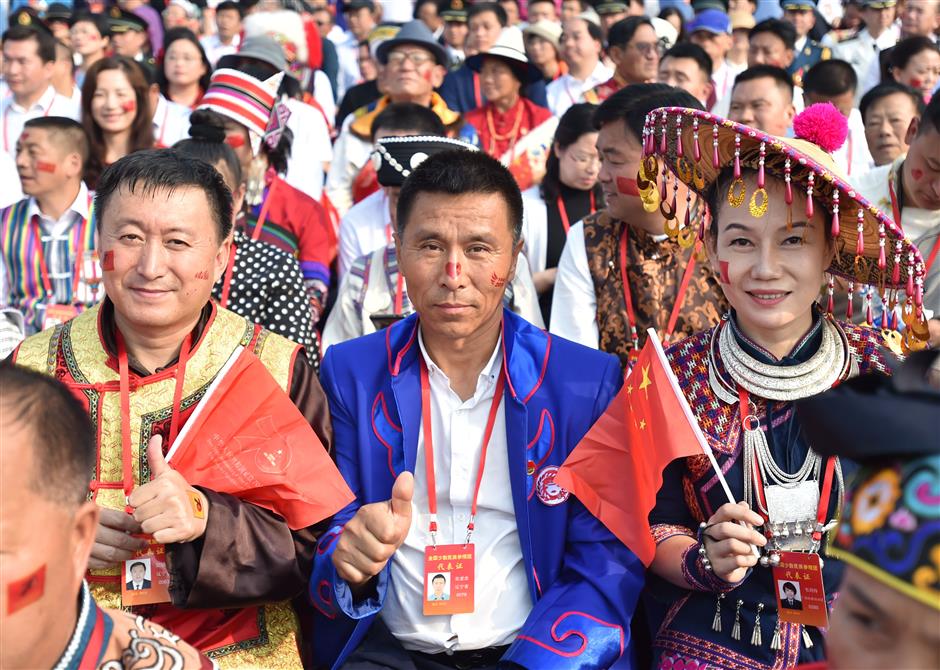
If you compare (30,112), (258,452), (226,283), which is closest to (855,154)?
(226,283)

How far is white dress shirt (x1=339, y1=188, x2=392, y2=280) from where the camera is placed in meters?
5.47

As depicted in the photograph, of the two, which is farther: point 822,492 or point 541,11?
point 541,11

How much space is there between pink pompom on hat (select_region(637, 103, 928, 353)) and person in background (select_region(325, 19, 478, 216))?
13.1 feet

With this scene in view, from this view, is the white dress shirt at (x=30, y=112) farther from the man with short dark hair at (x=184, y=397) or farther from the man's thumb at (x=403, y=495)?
the man's thumb at (x=403, y=495)

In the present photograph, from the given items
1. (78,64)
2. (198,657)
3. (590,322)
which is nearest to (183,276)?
(198,657)

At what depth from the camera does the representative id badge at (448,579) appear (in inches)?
113

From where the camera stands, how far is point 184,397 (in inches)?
117

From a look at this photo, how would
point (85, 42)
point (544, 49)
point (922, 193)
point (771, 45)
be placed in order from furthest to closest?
point (85, 42) < point (544, 49) < point (771, 45) < point (922, 193)

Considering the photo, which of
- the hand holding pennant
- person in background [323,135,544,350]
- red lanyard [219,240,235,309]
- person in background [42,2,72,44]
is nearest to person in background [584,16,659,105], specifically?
person in background [323,135,544,350]

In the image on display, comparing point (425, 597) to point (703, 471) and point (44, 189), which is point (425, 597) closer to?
point (703, 471)

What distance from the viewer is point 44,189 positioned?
Answer: 5.40 meters

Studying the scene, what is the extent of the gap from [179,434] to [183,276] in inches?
16.7

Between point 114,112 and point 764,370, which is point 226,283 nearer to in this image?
point 764,370

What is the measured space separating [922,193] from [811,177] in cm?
160
